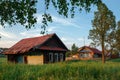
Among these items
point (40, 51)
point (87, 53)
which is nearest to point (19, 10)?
point (40, 51)

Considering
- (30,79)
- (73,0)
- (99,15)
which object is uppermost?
(99,15)

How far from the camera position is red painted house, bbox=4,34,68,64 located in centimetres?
4288

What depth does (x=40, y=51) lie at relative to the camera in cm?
4312

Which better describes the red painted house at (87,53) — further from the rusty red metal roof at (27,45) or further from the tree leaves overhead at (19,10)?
the tree leaves overhead at (19,10)

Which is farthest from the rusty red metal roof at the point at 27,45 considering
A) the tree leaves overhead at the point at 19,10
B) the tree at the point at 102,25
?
the tree leaves overhead at the point at 19,10

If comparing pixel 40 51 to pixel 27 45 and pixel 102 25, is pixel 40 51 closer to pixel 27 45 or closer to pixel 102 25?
pixel 27 45

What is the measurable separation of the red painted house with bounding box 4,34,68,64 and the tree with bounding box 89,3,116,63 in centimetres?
634

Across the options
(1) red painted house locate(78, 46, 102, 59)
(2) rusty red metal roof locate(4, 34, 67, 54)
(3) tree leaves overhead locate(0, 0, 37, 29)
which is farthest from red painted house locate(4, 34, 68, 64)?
(1) red painted house locate(78, 46, 102, 59)

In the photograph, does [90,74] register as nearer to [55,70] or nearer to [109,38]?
[55,70]

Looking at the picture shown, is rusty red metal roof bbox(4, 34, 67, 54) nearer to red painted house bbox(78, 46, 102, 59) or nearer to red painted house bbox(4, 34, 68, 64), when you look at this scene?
red painted house bbox(4, 34, 68, 64)

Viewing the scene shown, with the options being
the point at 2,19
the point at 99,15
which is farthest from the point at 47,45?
the point at 2,19

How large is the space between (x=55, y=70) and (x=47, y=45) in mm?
30912

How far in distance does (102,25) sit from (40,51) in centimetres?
1308

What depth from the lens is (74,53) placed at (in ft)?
311
